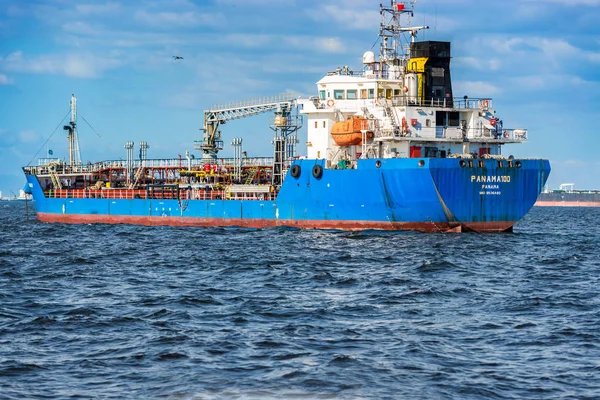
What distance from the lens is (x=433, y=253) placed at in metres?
33.9

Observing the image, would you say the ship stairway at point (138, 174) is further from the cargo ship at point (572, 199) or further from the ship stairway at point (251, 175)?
the cargo ship at point (572, 199)

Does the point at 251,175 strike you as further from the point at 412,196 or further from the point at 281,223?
the point at 412,196

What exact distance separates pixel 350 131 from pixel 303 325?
26.1 m

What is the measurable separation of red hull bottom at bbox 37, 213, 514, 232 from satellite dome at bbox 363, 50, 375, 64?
1013 cm

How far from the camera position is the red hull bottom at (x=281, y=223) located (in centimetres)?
4169

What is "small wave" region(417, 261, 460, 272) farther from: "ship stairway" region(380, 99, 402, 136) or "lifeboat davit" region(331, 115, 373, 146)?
"lifeboat davit" region(331, 115, 373, 146)

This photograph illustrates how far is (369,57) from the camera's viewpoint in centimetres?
4850

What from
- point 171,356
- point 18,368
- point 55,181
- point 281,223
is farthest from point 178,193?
point 18,368

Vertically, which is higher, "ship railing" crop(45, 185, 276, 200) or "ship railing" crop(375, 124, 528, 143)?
"ship railing" crop(375, 124, 528, 143)

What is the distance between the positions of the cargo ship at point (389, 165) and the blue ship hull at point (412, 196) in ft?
0.18

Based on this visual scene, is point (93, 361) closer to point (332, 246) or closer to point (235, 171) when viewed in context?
point (332, 246)

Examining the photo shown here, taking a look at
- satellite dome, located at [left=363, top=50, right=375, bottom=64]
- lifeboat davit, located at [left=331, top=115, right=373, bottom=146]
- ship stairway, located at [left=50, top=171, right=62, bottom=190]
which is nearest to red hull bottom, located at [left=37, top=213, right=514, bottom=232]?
ship stairway, located at [left=50, top=171, right=62, bottom=190]

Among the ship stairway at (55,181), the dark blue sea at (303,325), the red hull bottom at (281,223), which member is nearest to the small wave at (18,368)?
the dark blue sea at (303,325)

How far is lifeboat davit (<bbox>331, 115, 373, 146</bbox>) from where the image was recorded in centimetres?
4412
